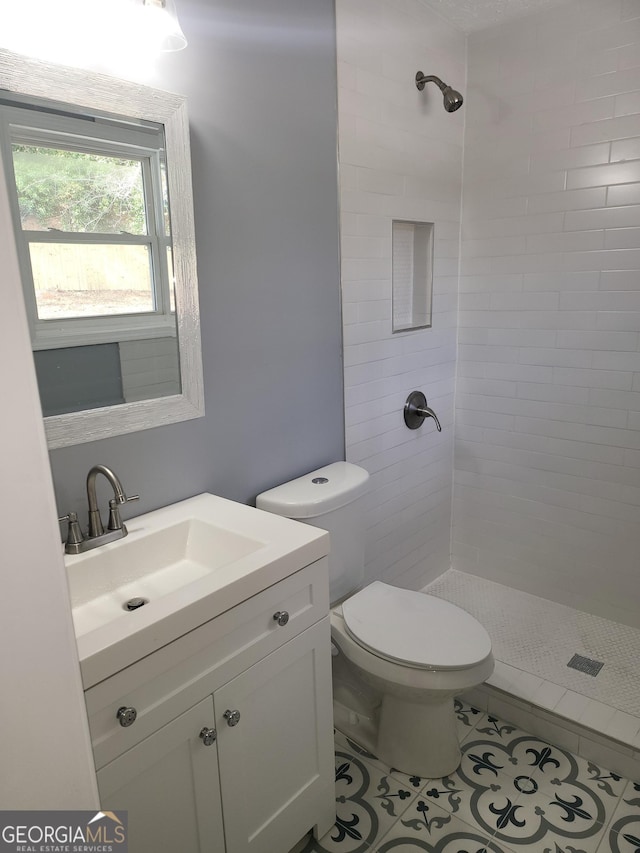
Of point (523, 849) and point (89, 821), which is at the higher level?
point (89, 821)

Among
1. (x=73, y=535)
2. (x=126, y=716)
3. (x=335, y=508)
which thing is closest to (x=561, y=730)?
(x=335, y=508)

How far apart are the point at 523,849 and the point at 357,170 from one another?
217 cm

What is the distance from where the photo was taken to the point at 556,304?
2484 millimetres

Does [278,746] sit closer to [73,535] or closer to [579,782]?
[73,535]

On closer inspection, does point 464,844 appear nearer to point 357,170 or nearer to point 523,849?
point 523,849

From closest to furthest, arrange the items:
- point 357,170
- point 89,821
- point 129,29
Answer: point 89,821 → point 129,29 → point 357,170

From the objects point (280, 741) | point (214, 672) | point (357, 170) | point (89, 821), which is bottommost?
point (280, 741)

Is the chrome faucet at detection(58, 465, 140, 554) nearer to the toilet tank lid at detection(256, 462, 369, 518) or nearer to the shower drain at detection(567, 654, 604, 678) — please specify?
the toilet tank lid at detection(256, 462, 369, 518)

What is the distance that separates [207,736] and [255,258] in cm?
128

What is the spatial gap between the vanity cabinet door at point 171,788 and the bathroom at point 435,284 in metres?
0.59

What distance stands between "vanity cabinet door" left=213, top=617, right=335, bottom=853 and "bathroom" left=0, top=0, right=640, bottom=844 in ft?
1.83

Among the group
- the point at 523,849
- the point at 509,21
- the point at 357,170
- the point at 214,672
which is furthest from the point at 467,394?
the point at 214,672

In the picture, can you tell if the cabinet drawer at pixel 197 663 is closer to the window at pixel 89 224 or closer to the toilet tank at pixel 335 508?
the toilet tank at pixel 335 508

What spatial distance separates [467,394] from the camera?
282 centimetres
